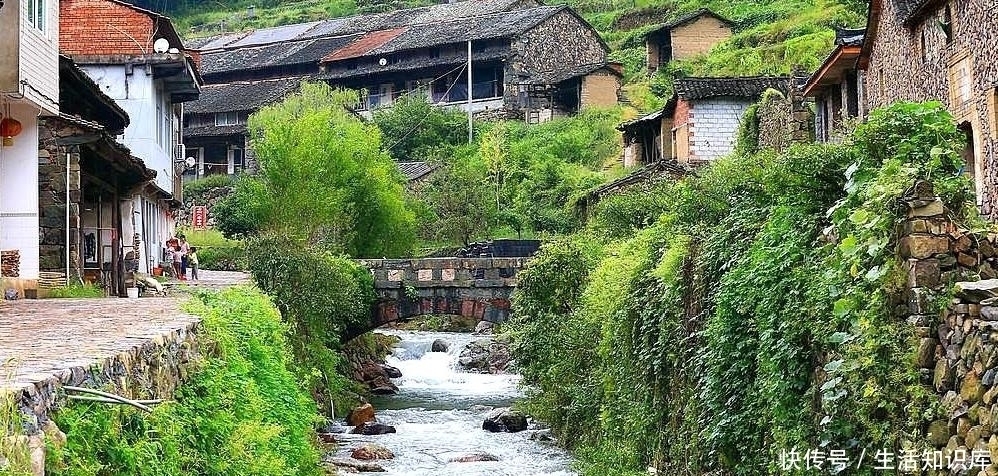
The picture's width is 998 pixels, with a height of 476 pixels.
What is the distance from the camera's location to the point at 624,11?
253 feet

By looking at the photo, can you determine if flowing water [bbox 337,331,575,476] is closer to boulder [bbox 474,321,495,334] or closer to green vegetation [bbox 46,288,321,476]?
boulder [bbox 474,321,495,334]

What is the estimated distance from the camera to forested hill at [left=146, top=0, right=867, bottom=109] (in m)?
50.8

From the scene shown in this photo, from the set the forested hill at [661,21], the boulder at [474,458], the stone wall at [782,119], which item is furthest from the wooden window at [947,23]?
the forested hill at [661,21]

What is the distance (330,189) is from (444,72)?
24.7 m

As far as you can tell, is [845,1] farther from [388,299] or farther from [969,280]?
[969,280]

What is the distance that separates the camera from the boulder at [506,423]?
2809 cm

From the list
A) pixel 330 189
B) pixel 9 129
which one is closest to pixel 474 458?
pixel 9 129

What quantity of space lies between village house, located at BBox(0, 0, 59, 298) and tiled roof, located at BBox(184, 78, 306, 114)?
39.1 metres

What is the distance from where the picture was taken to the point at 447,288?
112 ft

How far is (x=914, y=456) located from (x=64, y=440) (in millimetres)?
5575

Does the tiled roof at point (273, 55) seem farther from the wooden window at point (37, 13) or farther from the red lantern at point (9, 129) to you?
the red lantern at point (9, 129)

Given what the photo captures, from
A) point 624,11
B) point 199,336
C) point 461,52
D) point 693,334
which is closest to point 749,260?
point 693,334

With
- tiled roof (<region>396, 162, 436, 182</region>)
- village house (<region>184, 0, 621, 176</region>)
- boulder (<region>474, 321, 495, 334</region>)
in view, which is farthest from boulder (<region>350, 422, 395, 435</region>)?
village house (<region>184, 0, 621, 176</region>)

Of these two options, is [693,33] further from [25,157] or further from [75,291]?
[25,157]
